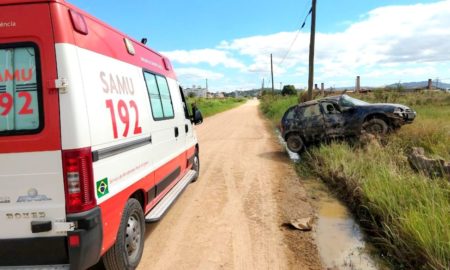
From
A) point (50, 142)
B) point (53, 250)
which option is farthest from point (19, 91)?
point (53, 250)

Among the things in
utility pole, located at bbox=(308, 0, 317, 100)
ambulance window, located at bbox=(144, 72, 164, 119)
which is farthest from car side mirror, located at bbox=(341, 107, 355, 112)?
utility pole, located at bbox=(308, 0, 317, 100)

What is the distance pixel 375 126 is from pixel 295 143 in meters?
2.42

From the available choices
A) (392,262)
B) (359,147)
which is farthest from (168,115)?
(359,147)

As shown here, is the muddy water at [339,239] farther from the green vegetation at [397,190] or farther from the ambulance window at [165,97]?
the ambulance window at [165,97]

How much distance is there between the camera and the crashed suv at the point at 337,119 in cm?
1093

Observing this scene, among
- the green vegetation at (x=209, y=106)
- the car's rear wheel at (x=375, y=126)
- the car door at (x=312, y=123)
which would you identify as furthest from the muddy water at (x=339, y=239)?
the green vegetation at (x=209, y=106)

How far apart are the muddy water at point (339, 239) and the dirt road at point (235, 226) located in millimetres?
191

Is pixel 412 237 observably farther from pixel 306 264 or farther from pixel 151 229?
pixel 151 229

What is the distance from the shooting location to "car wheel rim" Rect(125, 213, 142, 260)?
4.18 m

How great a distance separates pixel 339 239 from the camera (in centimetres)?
528

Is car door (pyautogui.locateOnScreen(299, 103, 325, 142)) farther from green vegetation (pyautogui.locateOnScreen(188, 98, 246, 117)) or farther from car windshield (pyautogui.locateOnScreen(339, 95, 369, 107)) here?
green vegetation (pyautogui.locateOnScreen(188, 98, 246, 117))

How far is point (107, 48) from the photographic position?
13.0 ft

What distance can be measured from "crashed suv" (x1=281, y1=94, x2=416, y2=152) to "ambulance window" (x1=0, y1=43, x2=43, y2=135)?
9512mm

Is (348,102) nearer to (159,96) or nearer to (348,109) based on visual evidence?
(348,109)
